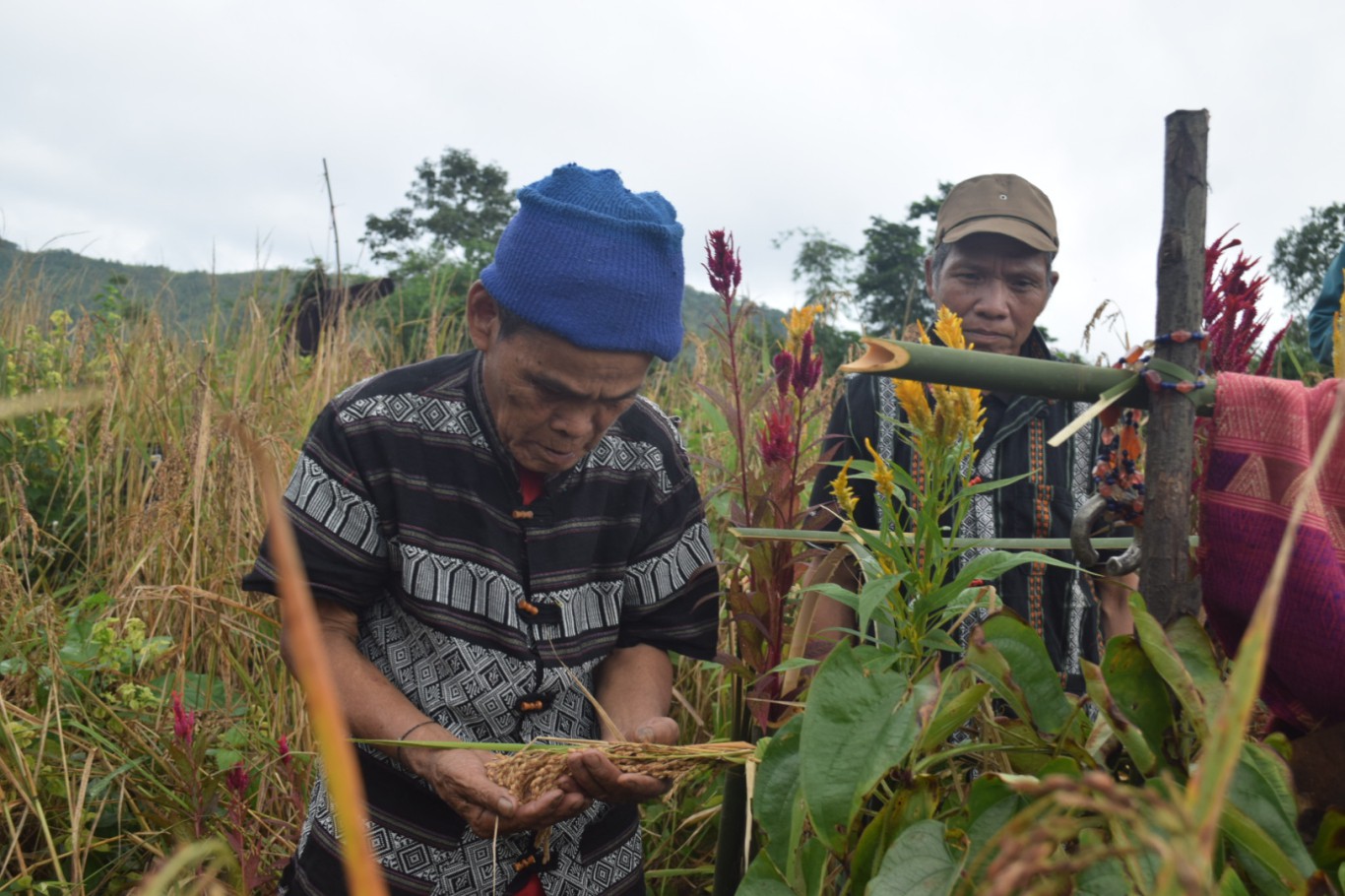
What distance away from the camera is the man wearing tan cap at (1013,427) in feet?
6.59

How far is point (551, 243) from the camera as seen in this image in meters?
1.58

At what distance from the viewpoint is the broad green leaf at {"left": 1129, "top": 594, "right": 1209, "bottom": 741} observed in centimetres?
67

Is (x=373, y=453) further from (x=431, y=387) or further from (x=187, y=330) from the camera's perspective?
(x=187, y=330)

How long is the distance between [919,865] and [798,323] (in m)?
0.96

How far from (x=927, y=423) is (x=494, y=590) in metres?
0.95

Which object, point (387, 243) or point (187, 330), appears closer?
point (187, 330)

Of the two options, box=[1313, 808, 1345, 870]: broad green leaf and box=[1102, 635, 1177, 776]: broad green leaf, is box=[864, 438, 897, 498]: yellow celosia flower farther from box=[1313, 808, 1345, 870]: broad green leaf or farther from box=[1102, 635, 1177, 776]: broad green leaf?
box=[1313, 808, 1345, 870]: broad green leaf

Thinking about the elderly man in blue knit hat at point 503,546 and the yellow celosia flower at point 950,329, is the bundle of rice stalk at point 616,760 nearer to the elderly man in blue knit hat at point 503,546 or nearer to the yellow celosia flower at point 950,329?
the elderly man in blue knit hat at point 503,546

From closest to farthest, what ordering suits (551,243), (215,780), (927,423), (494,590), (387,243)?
1. (927,423)
2. (551,243)
3. (494,590)
4. (215,780)
5. (387,243)

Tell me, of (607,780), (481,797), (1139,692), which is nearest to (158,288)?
(481,797)

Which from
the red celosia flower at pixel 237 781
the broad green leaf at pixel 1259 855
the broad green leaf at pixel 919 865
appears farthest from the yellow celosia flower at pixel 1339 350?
the red celosia flower at pixel 237 781

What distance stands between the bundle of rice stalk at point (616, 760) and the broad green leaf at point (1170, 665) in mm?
437

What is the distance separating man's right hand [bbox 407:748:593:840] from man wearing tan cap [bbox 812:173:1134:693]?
0.76 meters

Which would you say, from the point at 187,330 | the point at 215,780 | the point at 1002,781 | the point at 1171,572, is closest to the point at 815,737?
the point at 1002,781
